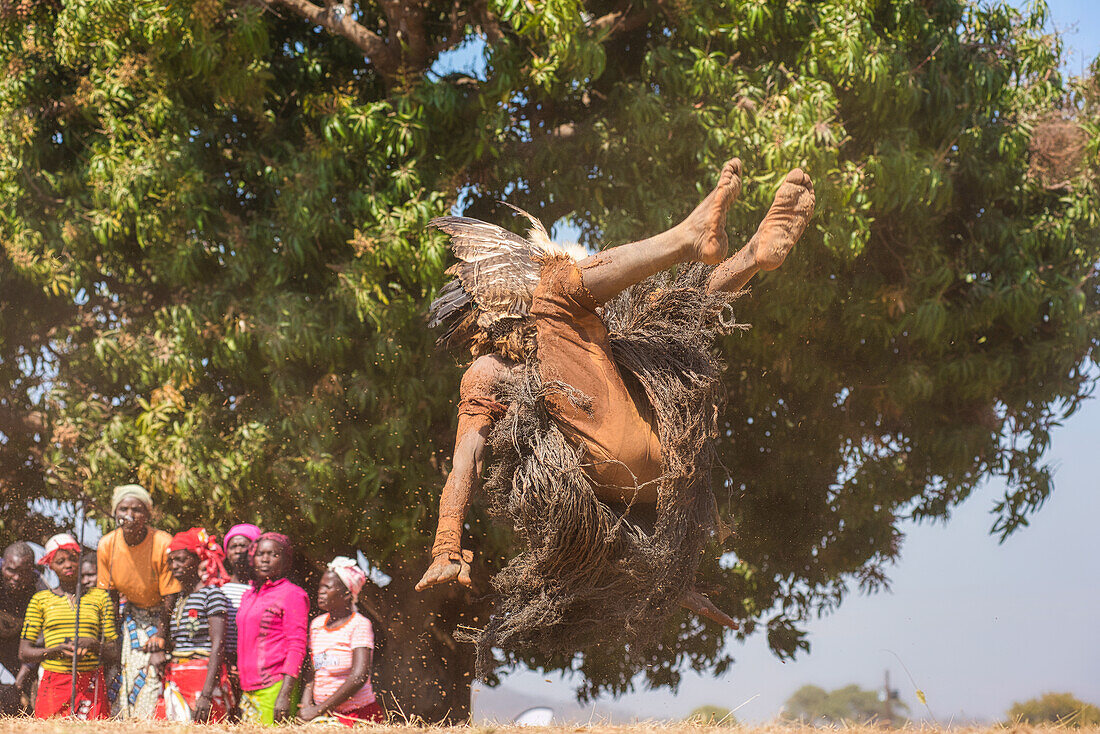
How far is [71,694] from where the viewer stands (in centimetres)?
652

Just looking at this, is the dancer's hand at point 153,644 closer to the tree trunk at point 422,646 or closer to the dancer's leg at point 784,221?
the tree trunk at point 422,646

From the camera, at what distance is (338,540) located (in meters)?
8.53

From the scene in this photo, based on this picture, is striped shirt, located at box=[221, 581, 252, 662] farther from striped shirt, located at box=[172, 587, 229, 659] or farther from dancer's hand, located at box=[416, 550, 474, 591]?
dancer's hand, located at box=[416, 550, 474, 591]

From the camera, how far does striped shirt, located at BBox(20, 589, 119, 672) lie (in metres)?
6.62

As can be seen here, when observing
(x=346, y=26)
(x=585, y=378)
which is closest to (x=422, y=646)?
(x=346, y=26)

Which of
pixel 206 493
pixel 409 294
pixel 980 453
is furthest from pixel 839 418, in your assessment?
pixel 206 493

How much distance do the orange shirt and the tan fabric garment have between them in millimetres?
3807

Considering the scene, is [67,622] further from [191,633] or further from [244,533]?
[244,533]

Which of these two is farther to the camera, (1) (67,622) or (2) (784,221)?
(1) (67,622)

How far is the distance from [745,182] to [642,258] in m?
3.34

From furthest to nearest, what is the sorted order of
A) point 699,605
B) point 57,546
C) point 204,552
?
point 57,546 → point 204,552 → point 699,605

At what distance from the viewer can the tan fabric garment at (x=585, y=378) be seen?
410cm

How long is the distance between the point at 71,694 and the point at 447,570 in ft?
12.8

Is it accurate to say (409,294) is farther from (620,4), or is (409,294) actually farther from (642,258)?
(642,258)
